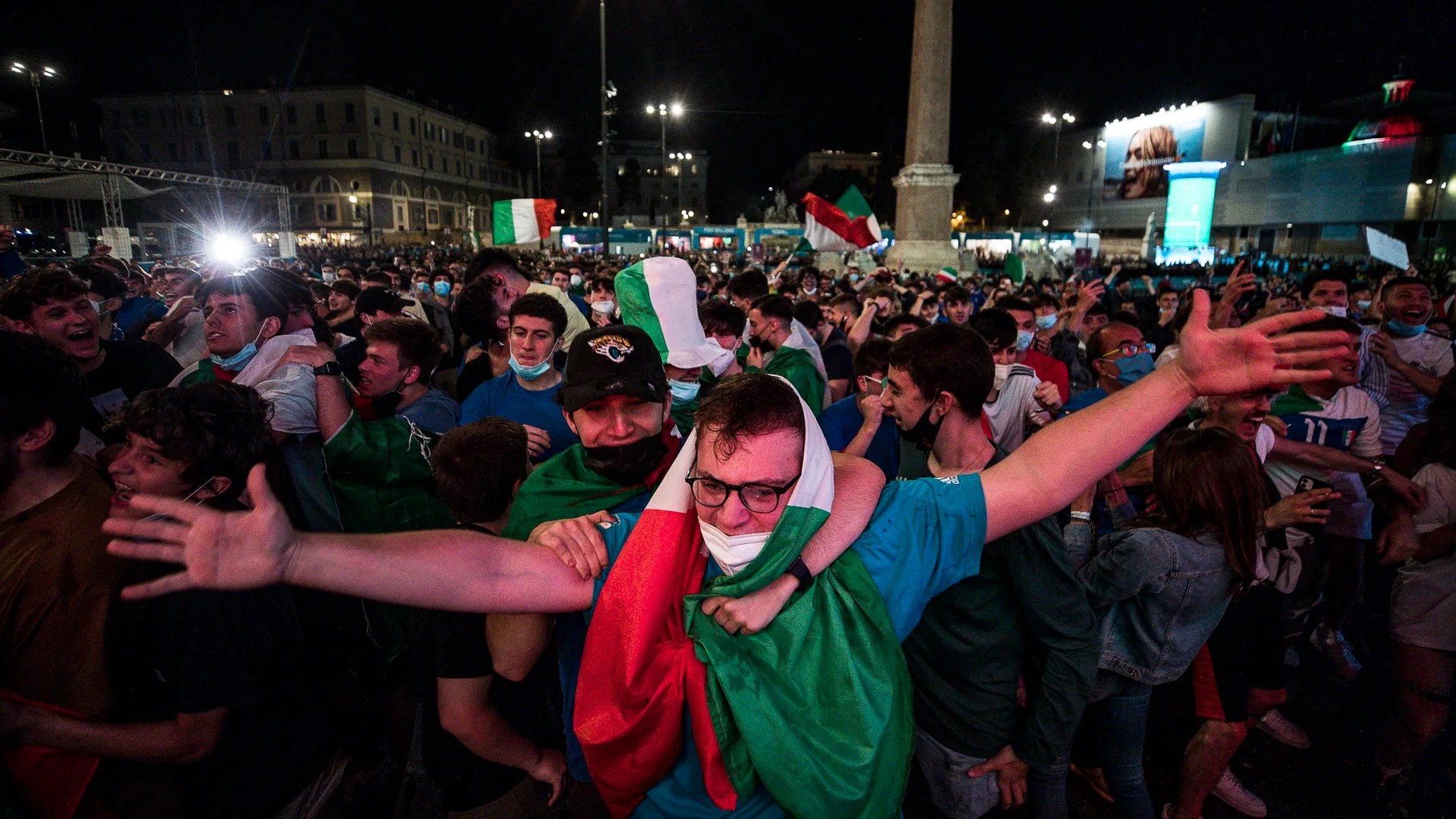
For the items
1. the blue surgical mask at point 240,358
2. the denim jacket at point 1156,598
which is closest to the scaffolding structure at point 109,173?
the blue surgical mask at point 240,358

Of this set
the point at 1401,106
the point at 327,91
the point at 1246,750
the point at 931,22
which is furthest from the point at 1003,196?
the point at 1246,750

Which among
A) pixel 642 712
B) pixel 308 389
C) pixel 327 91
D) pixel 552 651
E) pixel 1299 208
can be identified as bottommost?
pixel 552 651

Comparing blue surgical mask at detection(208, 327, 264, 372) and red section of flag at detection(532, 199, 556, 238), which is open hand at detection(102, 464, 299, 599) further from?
red section of flag at detection(532, 199, 556, 238)

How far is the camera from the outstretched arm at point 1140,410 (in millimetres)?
1803

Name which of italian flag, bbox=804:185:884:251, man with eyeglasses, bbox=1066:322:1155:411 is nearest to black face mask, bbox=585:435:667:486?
man with eyeglasses, bbox=1066:322:1155:411

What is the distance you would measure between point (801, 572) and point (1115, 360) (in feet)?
13.3

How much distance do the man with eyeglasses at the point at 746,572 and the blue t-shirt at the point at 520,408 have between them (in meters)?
1.91

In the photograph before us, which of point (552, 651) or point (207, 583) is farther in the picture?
point (552, 651)

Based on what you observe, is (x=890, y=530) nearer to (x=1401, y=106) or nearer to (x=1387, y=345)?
(x=1387, y=345)

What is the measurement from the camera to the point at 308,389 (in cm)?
290

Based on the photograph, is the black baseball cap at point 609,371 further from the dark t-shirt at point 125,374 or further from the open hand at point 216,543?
the dark t-shirt at point 125,374

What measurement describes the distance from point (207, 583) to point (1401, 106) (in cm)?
7760

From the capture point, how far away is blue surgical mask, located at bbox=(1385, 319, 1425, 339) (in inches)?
213

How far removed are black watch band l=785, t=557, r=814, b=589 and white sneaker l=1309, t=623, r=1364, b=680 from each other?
451 cm
